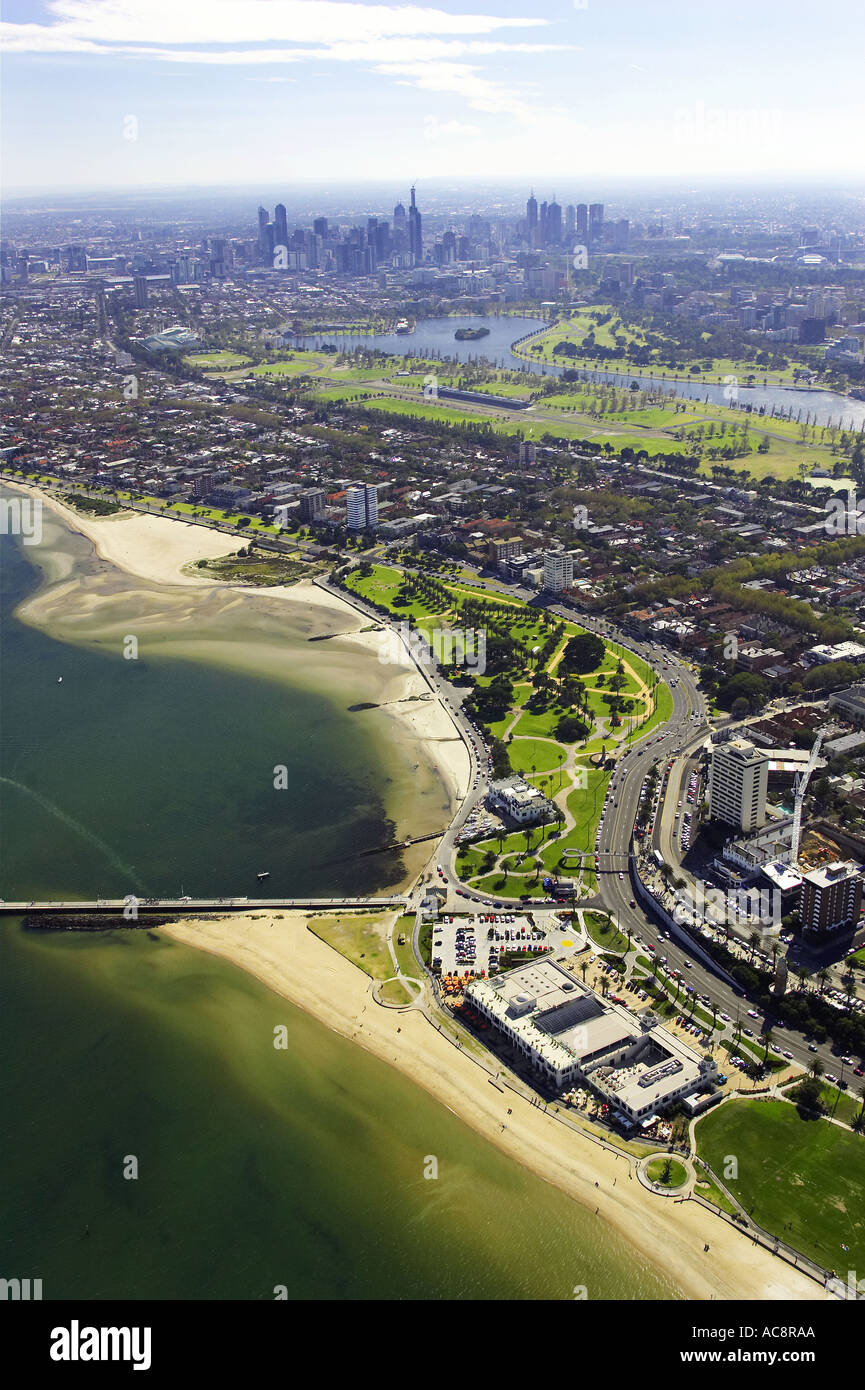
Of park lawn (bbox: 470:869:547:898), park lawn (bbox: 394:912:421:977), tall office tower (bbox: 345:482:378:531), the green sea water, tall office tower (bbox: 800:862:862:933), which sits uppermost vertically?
tall office tower (bbox: 345:482:378:531)

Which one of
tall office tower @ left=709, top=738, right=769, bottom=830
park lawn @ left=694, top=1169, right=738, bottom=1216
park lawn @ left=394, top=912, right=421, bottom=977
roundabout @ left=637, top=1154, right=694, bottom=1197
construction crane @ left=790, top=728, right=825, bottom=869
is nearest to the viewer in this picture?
park lawn @ left=694, top=1169, right=738, bottom=1216

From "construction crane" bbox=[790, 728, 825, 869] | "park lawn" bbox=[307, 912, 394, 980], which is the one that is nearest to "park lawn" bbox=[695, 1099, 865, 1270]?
"park lawn" bbox=[307, 912, 394, 980]

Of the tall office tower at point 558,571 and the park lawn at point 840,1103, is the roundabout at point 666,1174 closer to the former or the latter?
the park lawn at point 840,1103

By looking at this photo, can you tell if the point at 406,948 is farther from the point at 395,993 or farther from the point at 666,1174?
the point at 666,1174

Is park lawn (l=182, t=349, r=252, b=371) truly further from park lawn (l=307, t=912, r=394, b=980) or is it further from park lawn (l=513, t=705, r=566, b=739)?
park lawn (l=307, t=912, r=394, b=980)

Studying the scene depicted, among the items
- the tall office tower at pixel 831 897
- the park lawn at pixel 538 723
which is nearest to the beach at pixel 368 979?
the park lawn at pixel 538 723

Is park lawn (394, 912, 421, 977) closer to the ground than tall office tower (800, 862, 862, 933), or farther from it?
closer to the ground

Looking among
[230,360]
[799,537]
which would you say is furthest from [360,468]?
[230,360]

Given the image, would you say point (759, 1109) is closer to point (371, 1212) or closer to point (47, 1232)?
point (371, 1212)
